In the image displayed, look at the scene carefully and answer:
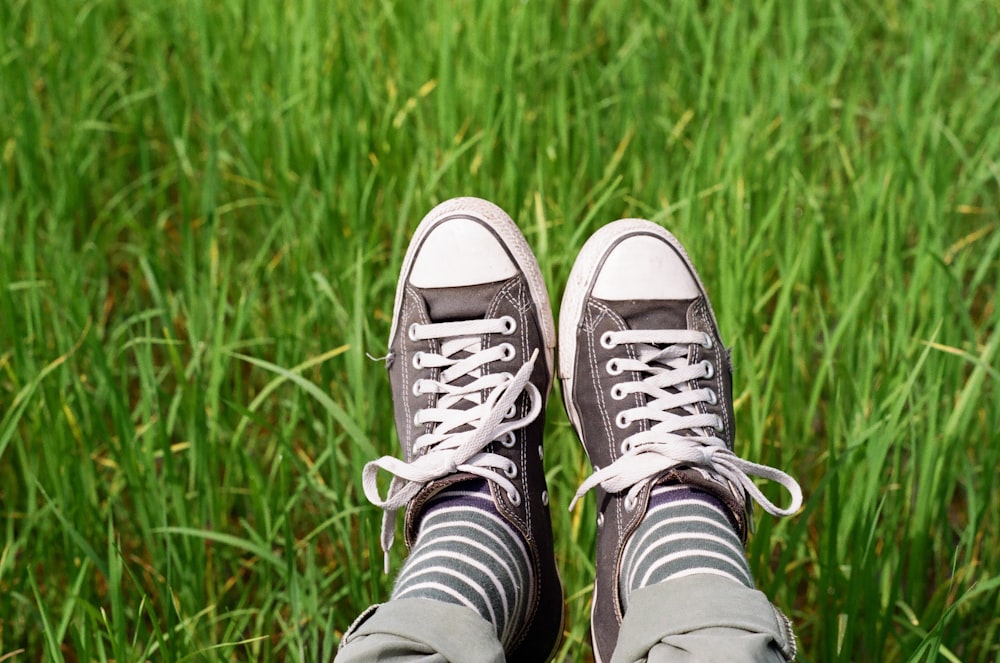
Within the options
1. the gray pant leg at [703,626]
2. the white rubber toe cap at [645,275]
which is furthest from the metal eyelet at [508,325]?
the gray pant leg at [703,626]

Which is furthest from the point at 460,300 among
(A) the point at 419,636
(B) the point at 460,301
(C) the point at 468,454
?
(A) the point at 419,636

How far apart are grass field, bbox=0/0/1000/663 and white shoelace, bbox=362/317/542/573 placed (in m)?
0.06

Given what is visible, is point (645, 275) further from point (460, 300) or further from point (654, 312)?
point (460, 300)

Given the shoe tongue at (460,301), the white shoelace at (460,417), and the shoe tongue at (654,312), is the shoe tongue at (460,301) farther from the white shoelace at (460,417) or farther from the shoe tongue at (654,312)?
the shoe tongue at (654,312)

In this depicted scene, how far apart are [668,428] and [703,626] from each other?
36cm

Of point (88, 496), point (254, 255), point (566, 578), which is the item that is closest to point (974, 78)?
point (566, 578)

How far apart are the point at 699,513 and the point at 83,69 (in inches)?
61.9

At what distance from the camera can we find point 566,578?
1.21m

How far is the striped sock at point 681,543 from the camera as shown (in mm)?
934

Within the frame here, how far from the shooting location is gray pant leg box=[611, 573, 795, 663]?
774mm

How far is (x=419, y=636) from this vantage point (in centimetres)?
80

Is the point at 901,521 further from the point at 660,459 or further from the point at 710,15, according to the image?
the point at 710,15

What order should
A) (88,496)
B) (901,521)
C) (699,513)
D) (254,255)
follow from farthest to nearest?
(254,255) < (901,521) < (88,496) < (699,513)

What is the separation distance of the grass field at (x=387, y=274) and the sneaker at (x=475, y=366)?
0.06 meters
